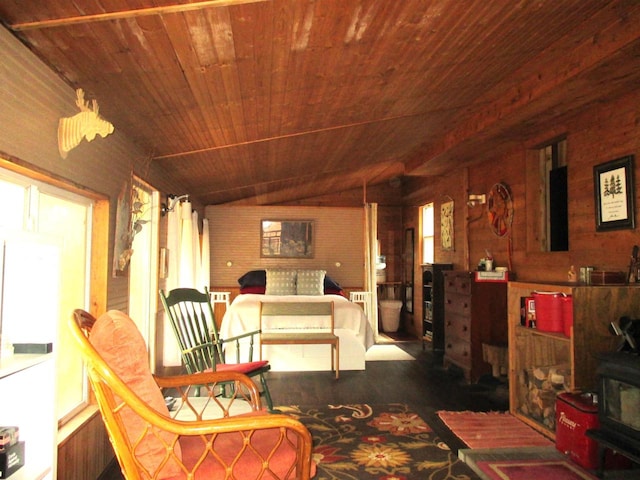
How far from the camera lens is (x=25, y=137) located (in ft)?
6.49

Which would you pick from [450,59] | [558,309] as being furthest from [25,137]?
[558,309]

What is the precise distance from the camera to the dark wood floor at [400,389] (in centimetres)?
418

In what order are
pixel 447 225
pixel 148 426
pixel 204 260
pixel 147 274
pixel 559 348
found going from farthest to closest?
pixel 204 260 → pixel 447 225 → pixel 147 274 → pixel 559 348 → pixel 148 426

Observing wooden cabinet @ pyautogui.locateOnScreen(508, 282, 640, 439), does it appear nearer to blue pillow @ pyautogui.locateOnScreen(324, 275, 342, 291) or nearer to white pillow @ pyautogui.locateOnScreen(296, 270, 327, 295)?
white pillow @ pyautogui.locateOnScreen(296, 270, 327, 295)

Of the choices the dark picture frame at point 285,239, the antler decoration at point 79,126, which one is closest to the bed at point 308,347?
the dark picture frame at point 285,239

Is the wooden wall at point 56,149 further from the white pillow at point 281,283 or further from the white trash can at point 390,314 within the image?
the white trash can at point 390,314

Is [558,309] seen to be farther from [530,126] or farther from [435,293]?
[435,293]

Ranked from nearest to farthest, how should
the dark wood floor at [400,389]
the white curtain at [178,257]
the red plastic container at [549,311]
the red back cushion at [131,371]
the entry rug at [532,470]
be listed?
the red back cushion at [131,371], the entry rug at [532,470], the red plastic container at [549,311], the dark wood floor at [400,389], the white curtain at [178,257]

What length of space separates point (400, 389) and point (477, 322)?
1105 millimetres

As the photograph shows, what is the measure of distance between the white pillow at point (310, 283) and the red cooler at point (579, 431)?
4583 millimetres

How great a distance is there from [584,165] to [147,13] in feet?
11.6

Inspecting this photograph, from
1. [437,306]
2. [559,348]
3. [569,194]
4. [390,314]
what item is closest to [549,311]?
[559,348]

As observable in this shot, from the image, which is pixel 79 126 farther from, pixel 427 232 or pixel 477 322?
pixel 427 232

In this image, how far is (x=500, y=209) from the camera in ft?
17.2
